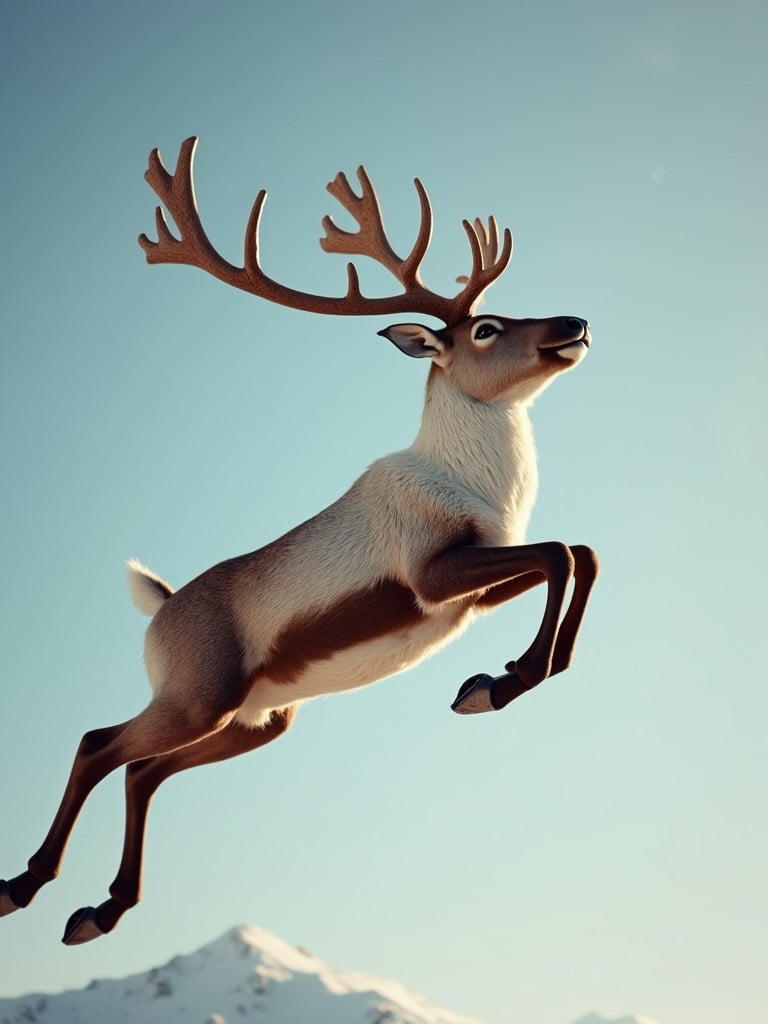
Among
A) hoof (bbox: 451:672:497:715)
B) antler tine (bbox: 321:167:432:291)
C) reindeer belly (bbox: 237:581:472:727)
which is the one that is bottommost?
hoof (bbox: 451:672:497:715)

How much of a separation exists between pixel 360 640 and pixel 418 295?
1798 mm

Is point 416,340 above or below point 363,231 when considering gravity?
below

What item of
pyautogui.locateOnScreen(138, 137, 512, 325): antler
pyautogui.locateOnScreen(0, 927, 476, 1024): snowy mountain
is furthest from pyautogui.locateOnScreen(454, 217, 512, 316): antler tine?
pyautogui.locateOnScreen(0, 927, 476, 1024): snowy mountain

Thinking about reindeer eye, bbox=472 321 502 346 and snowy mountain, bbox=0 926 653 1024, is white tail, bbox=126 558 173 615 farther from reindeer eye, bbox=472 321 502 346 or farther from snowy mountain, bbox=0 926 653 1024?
snowy mountain, bbox=0 926 653 1024

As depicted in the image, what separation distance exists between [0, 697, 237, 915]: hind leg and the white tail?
0.79 m

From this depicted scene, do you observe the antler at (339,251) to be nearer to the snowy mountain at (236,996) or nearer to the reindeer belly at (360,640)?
the reindeer belly at (360,640)

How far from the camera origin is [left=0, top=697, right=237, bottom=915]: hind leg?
16.8 ft

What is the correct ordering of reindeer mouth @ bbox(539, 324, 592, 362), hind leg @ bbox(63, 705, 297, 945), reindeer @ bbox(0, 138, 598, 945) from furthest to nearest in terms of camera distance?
hind leg @ bbox(63, 705, 297, 945), reindeer mouth @ bbox(539, 324, 592, 362), reindeer @ bbox(0, 138, 598, 945)

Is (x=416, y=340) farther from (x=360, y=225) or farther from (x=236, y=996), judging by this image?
(x=236, y=996)

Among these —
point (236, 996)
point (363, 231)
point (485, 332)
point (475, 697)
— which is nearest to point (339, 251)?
point (363, 231)

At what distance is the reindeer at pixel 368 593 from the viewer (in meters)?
4.86

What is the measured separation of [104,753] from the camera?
5.28m

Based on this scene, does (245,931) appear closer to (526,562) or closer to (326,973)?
(326,973)

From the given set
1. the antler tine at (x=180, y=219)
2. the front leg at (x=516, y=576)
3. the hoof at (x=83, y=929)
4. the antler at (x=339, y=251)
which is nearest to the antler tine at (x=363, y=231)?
the antler at (x=339, y=251)
